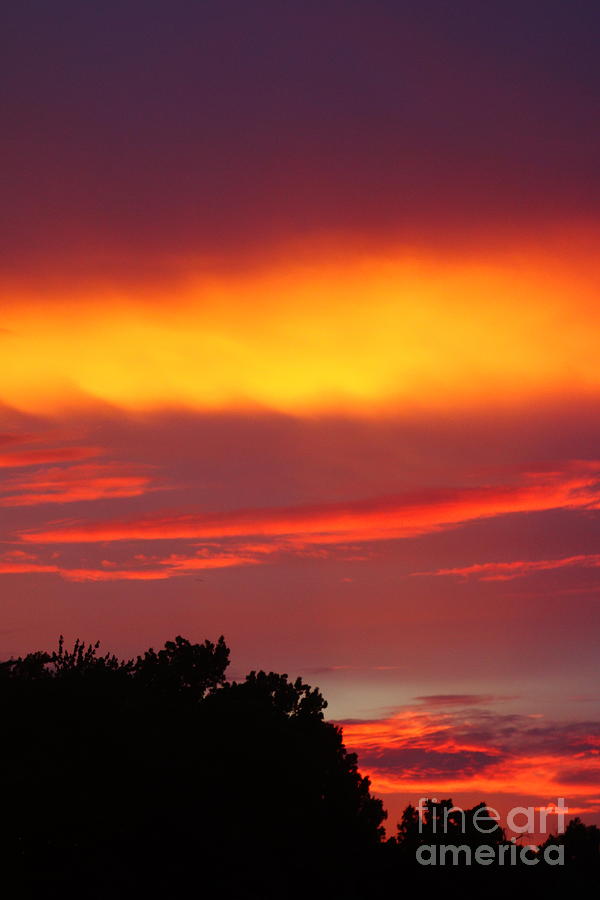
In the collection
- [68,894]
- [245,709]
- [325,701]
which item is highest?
[325,701]

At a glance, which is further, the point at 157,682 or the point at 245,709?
the point at 157,682

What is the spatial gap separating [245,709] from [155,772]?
993 centimetres

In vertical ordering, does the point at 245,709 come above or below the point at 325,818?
above

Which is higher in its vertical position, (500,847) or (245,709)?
(245,709)

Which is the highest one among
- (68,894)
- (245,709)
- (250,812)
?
(245,709)

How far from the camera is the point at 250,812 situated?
47.0 metres

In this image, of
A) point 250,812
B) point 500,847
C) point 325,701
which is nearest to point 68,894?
point 250,812

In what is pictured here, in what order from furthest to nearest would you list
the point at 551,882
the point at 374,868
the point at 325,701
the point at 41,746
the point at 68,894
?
the point at 325,701, the point at 551,882, the point at 374,868, the point at 41,746, the point at 68,894

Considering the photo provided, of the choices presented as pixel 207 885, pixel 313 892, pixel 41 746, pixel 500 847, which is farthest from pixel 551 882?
pixel 41 746

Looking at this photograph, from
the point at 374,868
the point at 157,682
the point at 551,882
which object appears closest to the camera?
the point at 374,868

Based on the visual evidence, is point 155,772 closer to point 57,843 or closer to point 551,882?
point 57,843

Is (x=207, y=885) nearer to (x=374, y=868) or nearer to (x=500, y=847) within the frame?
(x=374, y=868)

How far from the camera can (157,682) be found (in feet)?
235

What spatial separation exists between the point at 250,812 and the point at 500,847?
1120 inches
